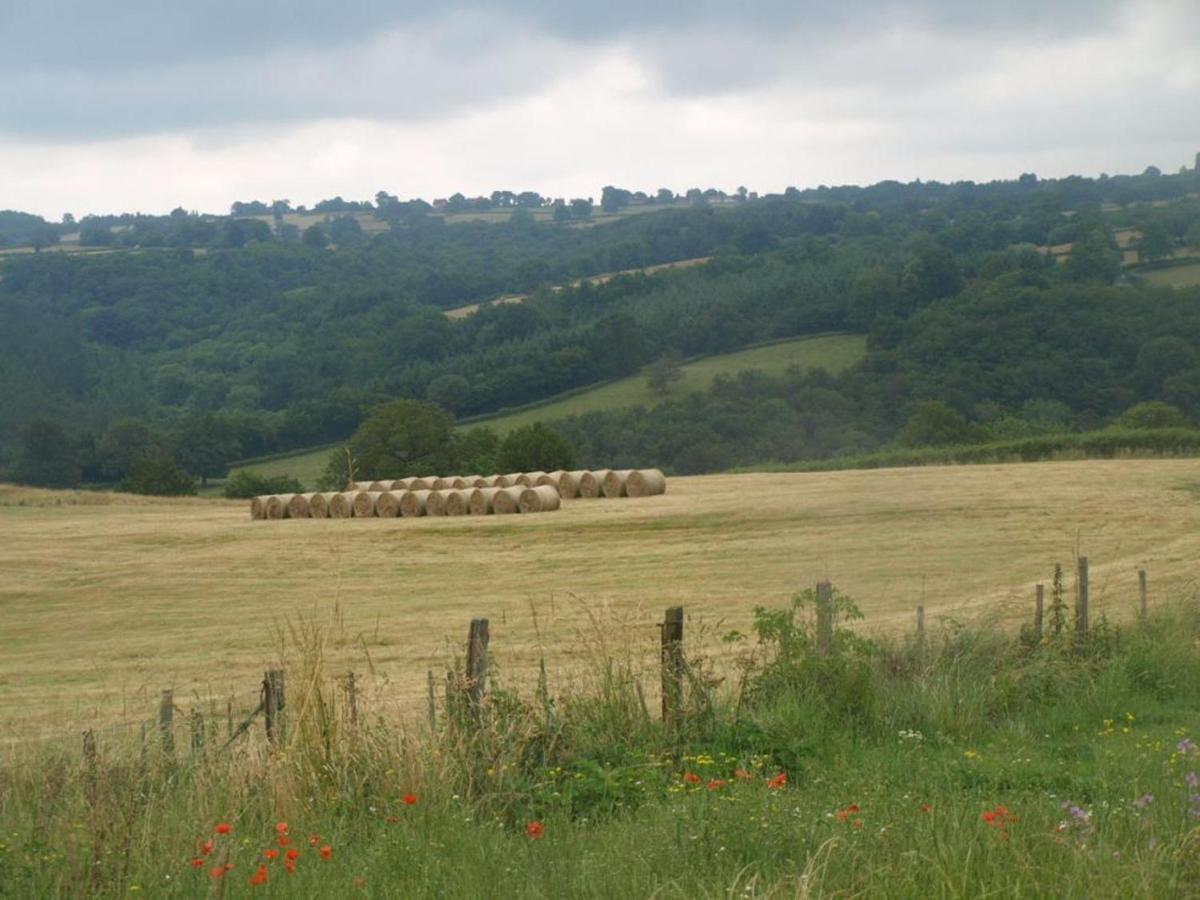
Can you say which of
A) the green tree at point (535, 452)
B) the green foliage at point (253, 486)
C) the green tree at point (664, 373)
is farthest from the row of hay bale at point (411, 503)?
the green tree at point (664, 373)

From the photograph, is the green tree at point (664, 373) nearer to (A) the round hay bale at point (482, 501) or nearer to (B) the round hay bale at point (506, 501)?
(A) the round hay bale at point (482, 501)

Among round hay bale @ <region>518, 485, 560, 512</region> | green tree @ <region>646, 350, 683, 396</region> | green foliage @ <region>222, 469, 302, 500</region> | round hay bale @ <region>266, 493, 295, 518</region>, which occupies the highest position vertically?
green tree @ <region>646, 350, 683, 396</region>

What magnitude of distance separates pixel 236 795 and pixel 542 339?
259 feet

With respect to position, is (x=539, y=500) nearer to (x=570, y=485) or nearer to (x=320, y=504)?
(x=570, y=485)

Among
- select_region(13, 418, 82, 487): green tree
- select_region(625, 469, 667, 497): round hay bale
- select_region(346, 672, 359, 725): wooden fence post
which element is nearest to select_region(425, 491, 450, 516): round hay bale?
select_region(625, 469, 667, 497): round hay bale

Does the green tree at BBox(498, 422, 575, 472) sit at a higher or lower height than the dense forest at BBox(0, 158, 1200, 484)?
lower

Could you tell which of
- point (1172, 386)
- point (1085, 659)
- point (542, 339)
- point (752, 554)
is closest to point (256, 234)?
point (542, 339)

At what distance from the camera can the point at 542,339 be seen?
86.0m

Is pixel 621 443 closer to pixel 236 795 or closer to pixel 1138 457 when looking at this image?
pixel 1138 457

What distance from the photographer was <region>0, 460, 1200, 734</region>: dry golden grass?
19109mm

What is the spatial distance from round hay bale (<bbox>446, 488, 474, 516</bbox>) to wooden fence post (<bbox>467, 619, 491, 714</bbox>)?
1231 inches

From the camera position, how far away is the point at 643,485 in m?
41.2

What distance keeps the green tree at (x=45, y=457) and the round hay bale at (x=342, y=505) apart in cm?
3736

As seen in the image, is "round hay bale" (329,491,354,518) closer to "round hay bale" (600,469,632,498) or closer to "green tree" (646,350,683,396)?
"round hay bale" (600,469,632,498)
